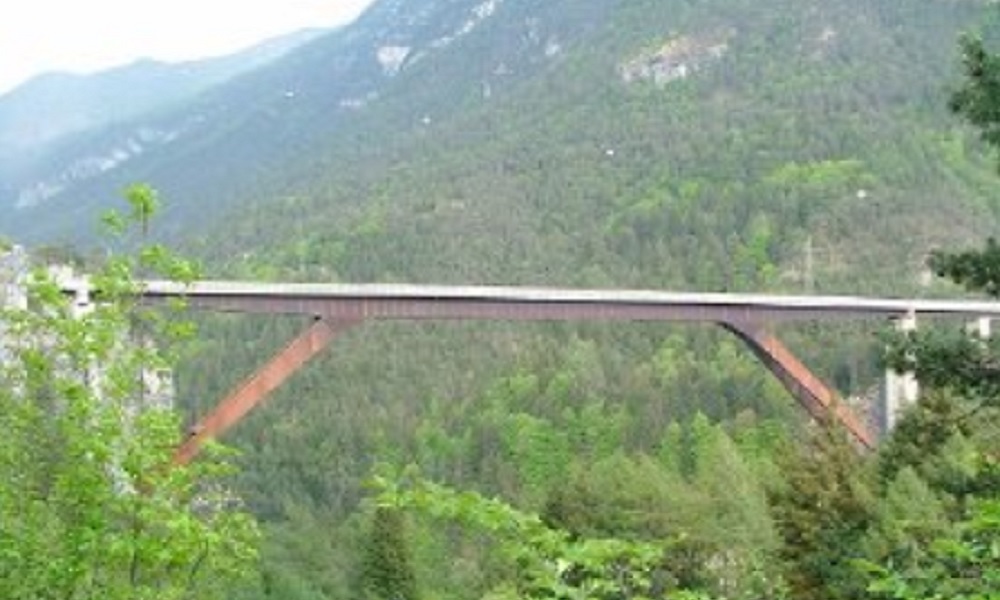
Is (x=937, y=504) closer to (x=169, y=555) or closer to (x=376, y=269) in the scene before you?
(x=169, y=555)

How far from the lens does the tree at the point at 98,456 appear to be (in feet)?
32.0

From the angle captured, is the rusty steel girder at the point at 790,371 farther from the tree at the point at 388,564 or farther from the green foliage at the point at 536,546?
the green foliage at the point at 536,546

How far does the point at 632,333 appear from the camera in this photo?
323ft

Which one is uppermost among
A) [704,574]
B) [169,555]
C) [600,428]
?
[169,555]

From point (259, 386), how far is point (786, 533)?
36.9 feet

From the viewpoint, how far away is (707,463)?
189ft

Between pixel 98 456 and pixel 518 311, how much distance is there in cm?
3064

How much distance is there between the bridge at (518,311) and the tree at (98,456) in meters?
19.0

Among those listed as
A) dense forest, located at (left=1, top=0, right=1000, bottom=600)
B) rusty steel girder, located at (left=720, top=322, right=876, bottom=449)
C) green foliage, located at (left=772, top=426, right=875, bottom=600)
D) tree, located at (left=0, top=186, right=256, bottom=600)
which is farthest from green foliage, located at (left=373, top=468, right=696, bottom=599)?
rusty steel girder, located at (left=720, top=322, right=876, bottom=449)

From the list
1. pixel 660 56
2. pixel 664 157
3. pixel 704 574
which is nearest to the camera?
pixel 704 574

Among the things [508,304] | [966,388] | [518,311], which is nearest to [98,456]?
[966,388]

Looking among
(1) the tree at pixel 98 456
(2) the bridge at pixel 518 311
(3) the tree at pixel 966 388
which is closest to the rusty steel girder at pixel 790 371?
(2) the bridge at pixel 518 311

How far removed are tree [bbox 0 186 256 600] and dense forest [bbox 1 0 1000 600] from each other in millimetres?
1516

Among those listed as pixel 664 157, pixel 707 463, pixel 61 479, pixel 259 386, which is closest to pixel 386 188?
pixel 664 157
